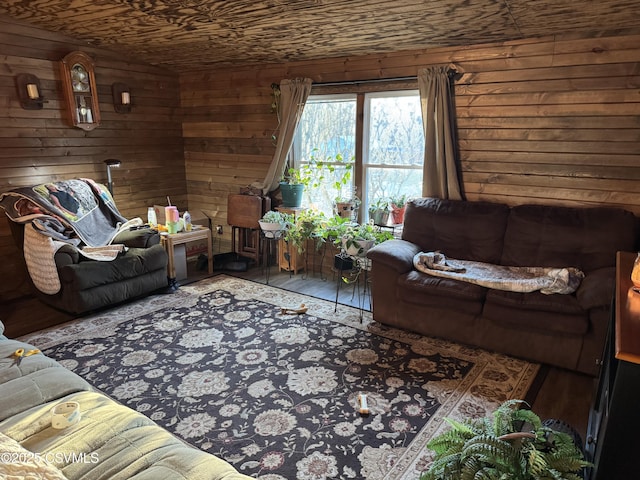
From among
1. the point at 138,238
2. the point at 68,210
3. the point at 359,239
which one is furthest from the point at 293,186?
the point at 68,210

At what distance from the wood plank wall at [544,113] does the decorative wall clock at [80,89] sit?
7.22 ft

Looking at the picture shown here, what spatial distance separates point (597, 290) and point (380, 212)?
196 centimetres

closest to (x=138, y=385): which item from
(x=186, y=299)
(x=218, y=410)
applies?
(x=218, y=410)

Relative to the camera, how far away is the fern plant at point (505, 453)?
126cm

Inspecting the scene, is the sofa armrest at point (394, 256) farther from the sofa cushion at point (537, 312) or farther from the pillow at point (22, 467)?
the pillow at point (22, 467)

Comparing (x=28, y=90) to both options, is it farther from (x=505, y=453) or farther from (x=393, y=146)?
(x=505, y=453)

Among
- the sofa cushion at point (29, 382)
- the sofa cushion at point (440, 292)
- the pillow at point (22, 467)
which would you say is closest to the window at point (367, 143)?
the sofa cushion at point (440, 292)

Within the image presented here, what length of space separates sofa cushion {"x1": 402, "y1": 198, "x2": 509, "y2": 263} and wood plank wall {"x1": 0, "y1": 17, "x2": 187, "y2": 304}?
10.3ft

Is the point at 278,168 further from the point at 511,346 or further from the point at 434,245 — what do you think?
the point at 511,346

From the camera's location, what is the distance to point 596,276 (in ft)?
9.05

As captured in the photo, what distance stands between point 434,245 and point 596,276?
121cm

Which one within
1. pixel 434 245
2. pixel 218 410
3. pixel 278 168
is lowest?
pixel 218 410

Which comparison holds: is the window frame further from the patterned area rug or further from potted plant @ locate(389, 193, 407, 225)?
the patterned area rug

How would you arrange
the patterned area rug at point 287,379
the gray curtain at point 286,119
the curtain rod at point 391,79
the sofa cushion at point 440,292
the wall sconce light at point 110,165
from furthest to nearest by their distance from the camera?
the gray curtain at point 286,119, the wall sconce light at point 110,165, the curtain rod at point 391,79, the sofa cushion at point 440,292, the patterned area rug at point 287,379
